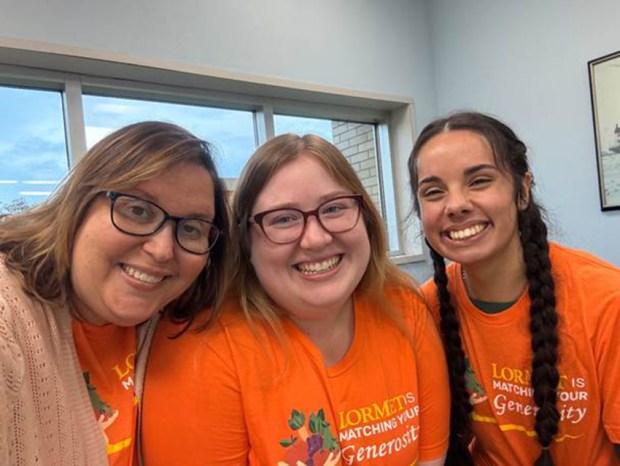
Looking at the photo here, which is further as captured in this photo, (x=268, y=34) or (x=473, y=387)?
(x=268, y=34)

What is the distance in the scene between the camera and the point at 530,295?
1.21 m

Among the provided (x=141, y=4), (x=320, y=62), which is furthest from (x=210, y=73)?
(x=320, y=62)

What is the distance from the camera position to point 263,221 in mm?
1098

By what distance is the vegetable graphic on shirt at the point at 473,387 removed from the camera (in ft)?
4.15

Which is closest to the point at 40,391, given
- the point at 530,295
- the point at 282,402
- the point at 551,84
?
the point at 282,402

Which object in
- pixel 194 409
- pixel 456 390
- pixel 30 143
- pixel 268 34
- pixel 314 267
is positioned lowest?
pixel 456 390

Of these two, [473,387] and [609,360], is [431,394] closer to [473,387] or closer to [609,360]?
[473,387]

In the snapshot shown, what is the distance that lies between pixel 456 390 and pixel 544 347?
10.3 inches

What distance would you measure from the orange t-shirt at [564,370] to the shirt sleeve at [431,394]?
92 millimetres

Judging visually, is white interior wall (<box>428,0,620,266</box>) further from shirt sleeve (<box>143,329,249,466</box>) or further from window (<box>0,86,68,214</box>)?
window (<box>0,86,68,214</box>)

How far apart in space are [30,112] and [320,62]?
1.50 m

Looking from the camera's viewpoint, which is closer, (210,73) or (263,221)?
(263,221)

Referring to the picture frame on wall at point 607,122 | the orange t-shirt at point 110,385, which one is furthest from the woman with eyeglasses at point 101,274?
the picture frame on wall at point 607,122

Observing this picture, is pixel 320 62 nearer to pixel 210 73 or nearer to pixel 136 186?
pixel 210 73
